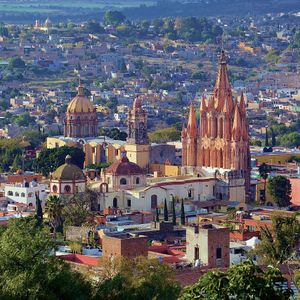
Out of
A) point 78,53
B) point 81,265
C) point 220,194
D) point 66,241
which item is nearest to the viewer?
point 81,265

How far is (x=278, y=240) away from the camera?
42344mm

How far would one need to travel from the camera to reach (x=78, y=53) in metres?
138

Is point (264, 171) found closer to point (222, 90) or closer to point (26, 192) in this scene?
point (222, 90)

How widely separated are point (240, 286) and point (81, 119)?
49.6 metres

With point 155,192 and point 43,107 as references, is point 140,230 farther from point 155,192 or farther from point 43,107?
point 43,107

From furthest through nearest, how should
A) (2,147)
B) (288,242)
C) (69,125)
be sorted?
(2,147) → (69,125) → (288,242)

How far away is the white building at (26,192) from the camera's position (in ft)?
192

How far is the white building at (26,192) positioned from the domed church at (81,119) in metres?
12.4

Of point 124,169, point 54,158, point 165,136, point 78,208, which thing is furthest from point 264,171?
point 165,136

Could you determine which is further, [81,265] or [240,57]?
[240,57]

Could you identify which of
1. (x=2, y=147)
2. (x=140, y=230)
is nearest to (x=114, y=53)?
(x=2, y=147)

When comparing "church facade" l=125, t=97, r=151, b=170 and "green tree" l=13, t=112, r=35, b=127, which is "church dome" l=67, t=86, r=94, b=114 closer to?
"church facade" l=125, t=97, r=151, b=170

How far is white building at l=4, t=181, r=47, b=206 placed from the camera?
5866 centimetres

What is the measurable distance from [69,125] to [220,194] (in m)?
13.4
